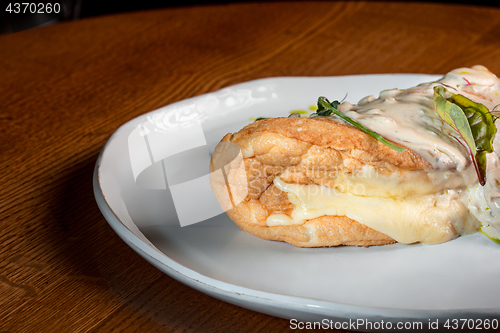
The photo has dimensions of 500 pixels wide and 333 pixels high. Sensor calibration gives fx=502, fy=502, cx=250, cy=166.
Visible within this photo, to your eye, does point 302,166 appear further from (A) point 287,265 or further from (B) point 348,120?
(A) point 287,265

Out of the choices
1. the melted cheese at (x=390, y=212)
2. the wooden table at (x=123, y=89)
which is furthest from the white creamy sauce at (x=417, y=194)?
the wooden table at (x=123, y=89)

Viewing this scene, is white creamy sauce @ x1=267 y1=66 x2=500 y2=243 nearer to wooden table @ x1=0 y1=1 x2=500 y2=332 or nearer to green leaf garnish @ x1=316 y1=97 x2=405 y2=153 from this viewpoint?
green leaf garnish @ x1=316 y1=97 x2=405 y2=153

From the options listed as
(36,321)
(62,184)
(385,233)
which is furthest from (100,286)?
(385,233)

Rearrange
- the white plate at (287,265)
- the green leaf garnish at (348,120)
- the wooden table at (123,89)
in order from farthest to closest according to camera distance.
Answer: the green leaf garnish at (348,120), the wooden table at (123,89), the white plate at (287,265)

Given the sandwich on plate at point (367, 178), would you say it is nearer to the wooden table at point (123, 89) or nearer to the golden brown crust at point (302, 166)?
the golden brown crust at point (302, 166)

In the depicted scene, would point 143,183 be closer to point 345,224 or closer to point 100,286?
point 100,286

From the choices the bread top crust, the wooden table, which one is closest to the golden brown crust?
the bread top crust
